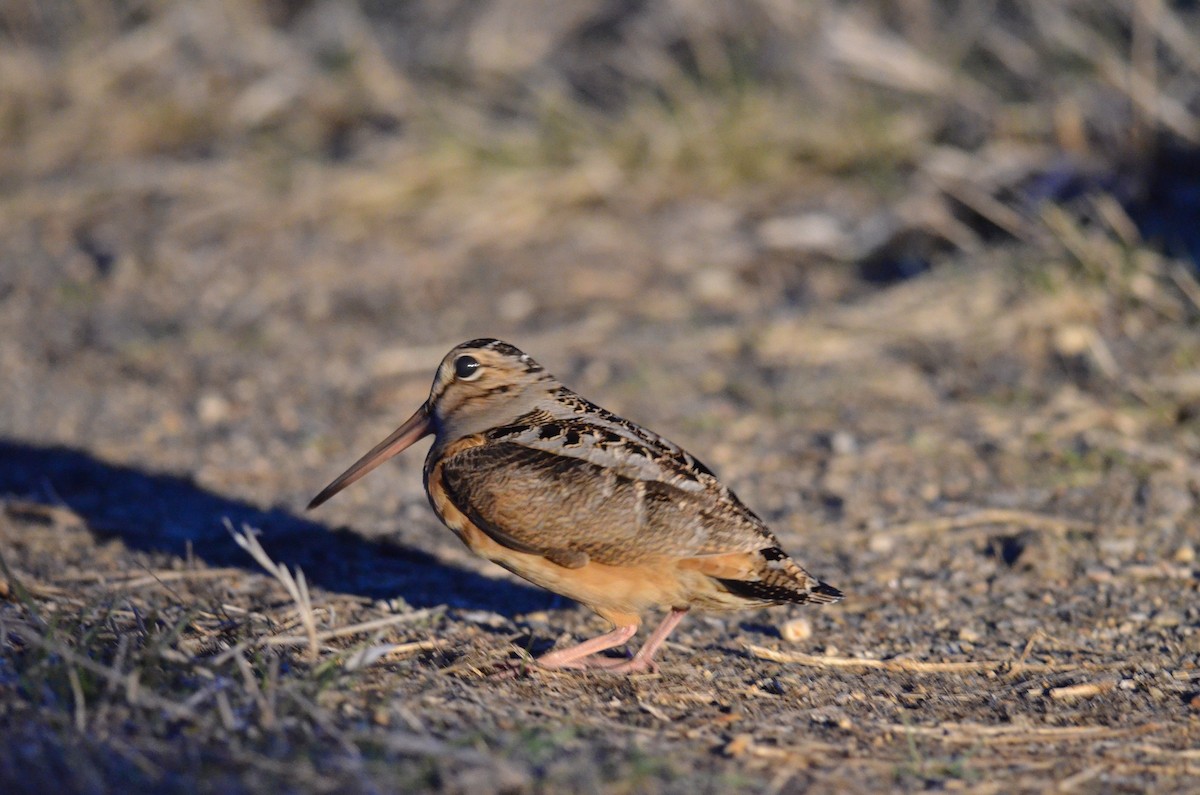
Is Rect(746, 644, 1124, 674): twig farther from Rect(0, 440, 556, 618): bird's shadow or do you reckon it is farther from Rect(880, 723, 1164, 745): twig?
Rect(0, 440, 556, 618): bird's shadow

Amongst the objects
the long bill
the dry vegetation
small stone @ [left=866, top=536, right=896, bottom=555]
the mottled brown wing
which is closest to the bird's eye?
the long bill

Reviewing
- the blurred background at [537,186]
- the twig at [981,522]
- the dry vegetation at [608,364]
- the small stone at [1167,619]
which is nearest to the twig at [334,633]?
the dry vegetation at [608,364]

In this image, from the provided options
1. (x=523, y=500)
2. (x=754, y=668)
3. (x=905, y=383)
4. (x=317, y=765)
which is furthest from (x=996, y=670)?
(x=905, y=383)

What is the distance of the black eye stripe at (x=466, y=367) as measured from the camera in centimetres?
389

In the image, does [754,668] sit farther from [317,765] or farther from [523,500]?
[317,765]

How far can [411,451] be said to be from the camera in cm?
580

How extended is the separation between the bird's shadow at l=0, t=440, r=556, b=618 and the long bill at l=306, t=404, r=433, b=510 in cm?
40

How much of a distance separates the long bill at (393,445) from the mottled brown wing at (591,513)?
18.3 inches

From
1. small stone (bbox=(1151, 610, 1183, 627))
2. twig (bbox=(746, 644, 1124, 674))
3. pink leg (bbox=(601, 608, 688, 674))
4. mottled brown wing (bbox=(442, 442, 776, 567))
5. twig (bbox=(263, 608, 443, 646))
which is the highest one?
mottled brown wing (bbox=(442, 442, 776, 567))

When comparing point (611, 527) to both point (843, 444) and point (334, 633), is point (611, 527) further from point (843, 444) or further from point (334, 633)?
point (843, 444)

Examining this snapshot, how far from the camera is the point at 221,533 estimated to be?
477 cm

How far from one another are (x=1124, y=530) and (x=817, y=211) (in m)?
3.56

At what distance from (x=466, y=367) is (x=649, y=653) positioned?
96 centimetres

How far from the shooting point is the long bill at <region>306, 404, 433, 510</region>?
4.02m
